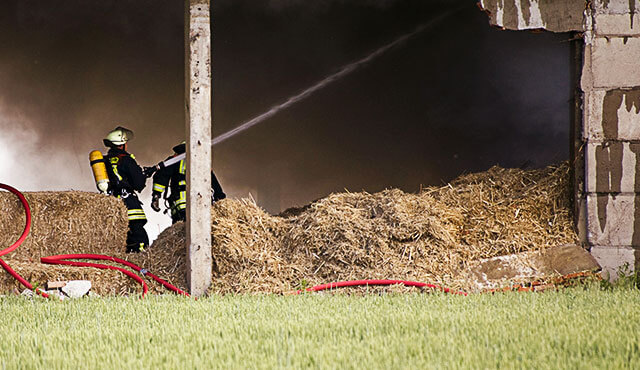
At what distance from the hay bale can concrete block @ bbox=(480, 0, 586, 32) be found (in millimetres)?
4794

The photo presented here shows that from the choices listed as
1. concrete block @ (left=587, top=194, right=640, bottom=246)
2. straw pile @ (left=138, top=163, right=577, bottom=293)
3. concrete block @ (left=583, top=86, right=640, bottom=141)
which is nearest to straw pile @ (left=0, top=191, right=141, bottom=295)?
straw pile @ (left=138, top=163, right=577, bottom=293)

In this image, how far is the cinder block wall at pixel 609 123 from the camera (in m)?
6.63

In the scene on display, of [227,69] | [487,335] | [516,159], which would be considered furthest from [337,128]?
[487,335]

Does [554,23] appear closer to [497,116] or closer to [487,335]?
[487,335]

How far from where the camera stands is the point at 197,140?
647cm

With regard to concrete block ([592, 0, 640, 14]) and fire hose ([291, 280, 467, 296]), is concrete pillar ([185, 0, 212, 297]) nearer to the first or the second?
fire hose ([291, 280, 467, 296])

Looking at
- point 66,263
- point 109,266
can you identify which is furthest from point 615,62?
point 66,263

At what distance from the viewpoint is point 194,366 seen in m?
3.43

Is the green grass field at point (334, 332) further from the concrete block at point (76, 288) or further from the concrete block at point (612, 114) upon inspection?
the concrete block at point (612, 114)

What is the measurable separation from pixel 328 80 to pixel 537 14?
7.43m

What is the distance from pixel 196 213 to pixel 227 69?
7.84 meters

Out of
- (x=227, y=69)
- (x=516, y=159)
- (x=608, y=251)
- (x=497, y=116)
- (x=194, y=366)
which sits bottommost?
(x=194, y=366)

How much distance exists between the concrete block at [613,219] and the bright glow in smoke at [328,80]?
7735 millimetres

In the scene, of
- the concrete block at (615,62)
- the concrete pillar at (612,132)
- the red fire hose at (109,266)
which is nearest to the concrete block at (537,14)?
the concrete pillar at (612,132)
